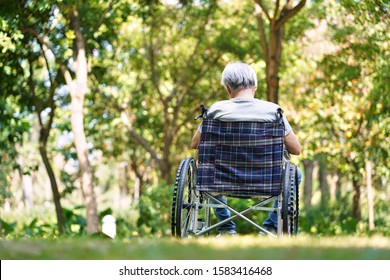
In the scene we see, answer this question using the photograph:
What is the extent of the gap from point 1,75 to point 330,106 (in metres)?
6.72

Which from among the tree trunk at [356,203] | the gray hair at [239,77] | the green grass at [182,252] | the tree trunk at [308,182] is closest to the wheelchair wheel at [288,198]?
the gray hair at [239,77]

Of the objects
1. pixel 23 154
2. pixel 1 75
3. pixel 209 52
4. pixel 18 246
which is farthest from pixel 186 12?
pixel 18 246

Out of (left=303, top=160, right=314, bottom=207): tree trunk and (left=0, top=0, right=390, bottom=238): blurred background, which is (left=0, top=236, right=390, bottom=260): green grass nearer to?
(left=0, top=0, right=390, bottom=238): blurred background

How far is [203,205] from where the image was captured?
5016mm

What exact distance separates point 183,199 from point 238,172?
42 cm

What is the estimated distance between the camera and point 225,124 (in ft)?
16.3

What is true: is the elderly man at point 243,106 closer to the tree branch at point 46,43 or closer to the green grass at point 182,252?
the green grass at point 182,252

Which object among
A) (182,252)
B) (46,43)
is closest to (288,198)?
(182,252)

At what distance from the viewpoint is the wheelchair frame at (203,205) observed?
4.71 metres

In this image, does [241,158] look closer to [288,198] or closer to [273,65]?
[288,198]

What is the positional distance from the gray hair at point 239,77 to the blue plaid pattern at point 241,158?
310 millimetres

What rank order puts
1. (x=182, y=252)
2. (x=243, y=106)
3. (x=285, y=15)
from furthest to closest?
(x=285, y=15)
(x=243, y=106)
(x=182, y=252)

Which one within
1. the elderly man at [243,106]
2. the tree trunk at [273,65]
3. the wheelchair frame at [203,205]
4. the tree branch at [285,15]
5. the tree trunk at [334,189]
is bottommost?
the tree trunk at [334,189]

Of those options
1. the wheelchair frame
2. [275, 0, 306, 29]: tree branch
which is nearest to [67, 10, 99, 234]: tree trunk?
[275, 0, 306, 29]: tree branch
